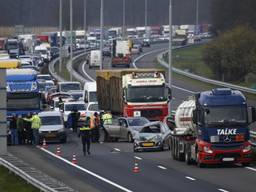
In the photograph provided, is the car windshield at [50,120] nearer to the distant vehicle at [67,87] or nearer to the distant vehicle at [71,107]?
the distant vehicle at [71,107]

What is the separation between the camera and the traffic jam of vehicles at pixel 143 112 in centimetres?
3753

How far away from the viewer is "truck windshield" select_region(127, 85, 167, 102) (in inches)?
2242

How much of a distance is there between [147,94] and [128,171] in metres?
19.8

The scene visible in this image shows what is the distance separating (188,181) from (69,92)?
44.7 meters

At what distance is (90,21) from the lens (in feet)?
634

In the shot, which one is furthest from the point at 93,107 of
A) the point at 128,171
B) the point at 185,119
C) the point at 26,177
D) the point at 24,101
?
the point at 26,177

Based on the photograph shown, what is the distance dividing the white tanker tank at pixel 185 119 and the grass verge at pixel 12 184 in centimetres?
708

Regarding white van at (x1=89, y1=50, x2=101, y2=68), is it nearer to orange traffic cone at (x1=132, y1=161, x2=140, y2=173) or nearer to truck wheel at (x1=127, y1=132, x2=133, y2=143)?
truck wheel at (x1=127, y1=132, x2=133, y2=143)

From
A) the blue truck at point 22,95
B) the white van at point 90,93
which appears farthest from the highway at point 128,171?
the white van at point 90,93

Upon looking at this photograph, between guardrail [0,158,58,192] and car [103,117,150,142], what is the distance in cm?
1403

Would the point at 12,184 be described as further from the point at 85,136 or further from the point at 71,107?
the point at 71,107

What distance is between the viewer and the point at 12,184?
107 feet

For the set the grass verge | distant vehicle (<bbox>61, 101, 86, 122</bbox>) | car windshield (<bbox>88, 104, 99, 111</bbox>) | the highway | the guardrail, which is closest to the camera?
the guardrail

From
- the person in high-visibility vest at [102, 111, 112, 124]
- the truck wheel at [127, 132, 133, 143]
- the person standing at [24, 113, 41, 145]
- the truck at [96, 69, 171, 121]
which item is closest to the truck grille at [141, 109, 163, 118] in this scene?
the truck at [96, 69, 171, 121]
